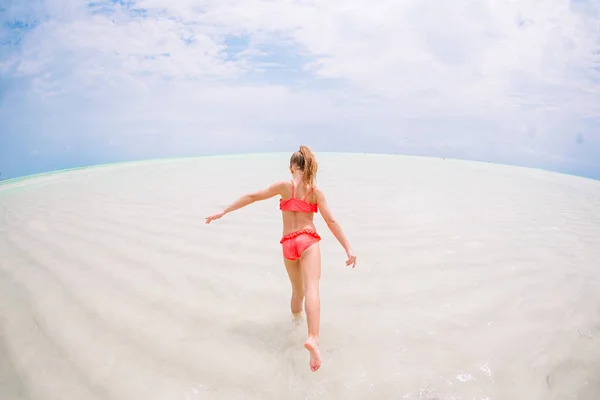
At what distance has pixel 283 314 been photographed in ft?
10.2

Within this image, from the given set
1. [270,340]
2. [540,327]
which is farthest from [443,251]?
[270,340]

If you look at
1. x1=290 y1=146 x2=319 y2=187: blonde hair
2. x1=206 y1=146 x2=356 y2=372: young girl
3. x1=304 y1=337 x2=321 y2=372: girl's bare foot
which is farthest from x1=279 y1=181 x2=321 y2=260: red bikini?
x1=304 y1=337 x2=321 y2=372: girl's bare foot

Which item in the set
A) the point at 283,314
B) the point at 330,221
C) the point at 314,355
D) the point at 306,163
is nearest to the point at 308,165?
the point at 306,163

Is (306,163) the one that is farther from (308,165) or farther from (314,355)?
(314,355)

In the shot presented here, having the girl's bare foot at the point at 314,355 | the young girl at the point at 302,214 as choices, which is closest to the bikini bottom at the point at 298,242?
the young girl at the point at 302,214

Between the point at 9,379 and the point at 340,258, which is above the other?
the point at 9,379

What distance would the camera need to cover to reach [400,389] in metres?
2.18

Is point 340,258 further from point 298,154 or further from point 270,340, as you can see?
point 298,154

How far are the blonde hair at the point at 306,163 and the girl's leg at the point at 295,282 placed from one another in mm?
669

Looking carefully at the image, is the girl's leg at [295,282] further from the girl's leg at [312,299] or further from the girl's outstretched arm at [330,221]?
the girl's outstretched arm at [330,221]

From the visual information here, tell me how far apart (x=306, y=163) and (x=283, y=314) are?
1509 mm

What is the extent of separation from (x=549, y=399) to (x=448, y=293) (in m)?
1.42

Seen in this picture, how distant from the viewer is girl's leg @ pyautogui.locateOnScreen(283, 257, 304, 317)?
2691 millimetres

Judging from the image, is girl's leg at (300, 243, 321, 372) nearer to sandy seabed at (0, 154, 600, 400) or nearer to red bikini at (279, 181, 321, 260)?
red bikini at (279, 181, 321, 260)
